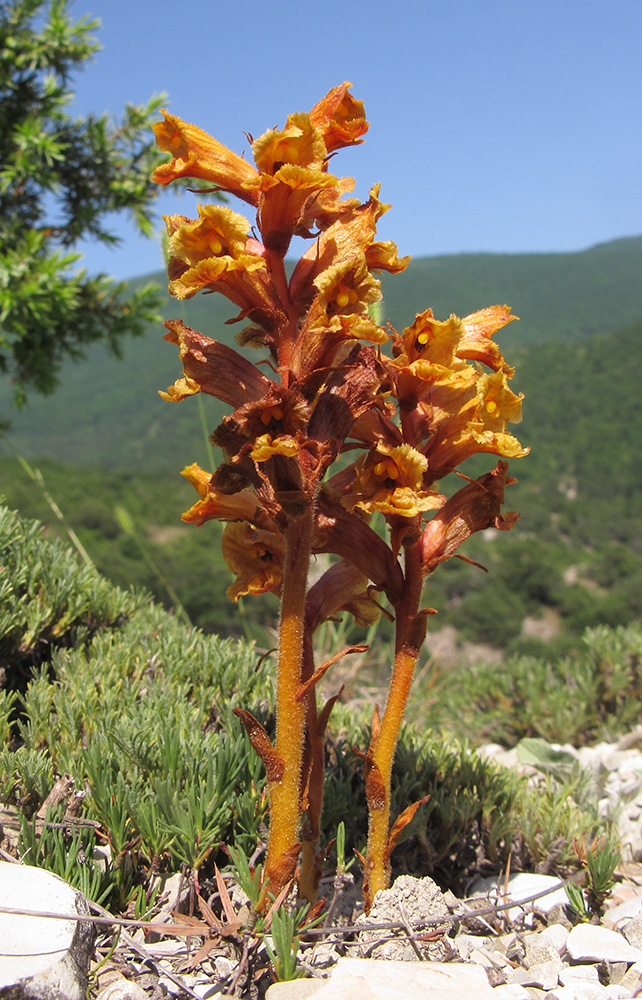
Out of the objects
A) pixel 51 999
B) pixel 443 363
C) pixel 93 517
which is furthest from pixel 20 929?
pixel 93 517

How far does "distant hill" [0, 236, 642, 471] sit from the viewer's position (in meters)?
70.8

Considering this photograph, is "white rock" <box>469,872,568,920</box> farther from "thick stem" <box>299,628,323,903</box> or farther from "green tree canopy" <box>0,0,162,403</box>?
"green tree canopy" <box>0,0,162,403</box>

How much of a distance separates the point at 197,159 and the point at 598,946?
92.0 inches

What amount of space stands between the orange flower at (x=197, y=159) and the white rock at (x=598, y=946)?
2179mm

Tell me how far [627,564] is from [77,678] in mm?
54766

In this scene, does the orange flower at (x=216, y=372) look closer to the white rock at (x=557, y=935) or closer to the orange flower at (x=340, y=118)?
the orange flower at (x=340, y=118)

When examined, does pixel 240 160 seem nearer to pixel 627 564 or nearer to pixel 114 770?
pixel 114 770

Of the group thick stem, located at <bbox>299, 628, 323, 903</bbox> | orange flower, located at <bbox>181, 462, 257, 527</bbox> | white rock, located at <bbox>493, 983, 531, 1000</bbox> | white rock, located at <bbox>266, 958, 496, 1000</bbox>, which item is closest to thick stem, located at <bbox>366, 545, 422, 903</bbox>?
thick stem, located at <bbox>299, 628, 323, 903</bbox>

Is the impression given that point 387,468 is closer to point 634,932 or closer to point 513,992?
point 513,992

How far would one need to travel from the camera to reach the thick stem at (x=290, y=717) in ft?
5.63

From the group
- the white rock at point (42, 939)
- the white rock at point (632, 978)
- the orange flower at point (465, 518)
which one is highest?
the orange flower at point (465, 518)

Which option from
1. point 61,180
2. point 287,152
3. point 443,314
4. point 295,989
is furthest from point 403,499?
point 443,314

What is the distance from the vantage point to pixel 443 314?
72438 mm

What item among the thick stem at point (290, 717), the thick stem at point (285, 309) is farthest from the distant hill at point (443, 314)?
the thick stem at point (290, 717)
